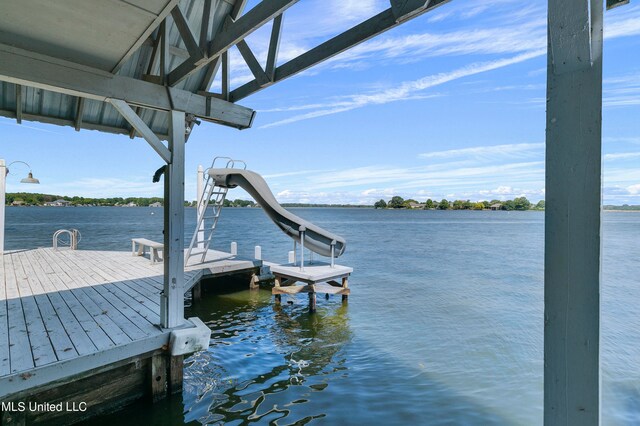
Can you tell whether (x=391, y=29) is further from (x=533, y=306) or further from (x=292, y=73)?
(x=533, y=306)

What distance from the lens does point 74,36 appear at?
2668mm

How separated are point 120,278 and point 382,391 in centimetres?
513

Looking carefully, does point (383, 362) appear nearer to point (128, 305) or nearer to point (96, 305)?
point (128, 305)

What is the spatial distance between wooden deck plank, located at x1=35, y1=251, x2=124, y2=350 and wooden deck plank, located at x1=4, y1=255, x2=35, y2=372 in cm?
49

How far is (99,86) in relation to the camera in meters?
3.25

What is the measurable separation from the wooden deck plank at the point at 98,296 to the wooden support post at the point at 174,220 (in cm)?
34

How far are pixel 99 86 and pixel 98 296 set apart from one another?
3335mm

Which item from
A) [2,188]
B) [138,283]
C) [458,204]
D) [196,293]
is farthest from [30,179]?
[458,204]

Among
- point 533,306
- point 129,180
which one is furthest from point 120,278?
point 129,180

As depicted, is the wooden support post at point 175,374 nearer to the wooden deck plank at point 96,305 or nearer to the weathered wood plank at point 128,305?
the weathered wood plank at point 128,305

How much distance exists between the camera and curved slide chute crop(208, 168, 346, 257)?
8.02 meters

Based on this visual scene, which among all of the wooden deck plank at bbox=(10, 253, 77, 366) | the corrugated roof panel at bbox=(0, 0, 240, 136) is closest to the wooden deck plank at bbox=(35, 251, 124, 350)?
the wooden deck plank at bbox=(10, 253, 77, 366)

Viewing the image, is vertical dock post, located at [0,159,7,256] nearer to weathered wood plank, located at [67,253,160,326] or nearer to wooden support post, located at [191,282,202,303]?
weathered wood plank, located at [67,253,160,326]

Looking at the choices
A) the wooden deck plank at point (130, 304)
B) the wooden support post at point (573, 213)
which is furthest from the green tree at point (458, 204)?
the wooden support post at point (573, 213)
